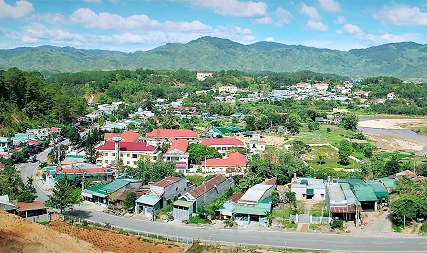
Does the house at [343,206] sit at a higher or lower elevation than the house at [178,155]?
lower

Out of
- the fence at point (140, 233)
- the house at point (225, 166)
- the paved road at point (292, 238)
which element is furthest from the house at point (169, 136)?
the paved road at point (292, 238)

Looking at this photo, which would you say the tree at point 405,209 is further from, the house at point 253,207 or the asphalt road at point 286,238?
the house at point 253,207

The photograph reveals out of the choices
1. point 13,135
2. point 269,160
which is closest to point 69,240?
point 269,160

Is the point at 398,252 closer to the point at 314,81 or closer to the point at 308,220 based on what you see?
the point at 308,220

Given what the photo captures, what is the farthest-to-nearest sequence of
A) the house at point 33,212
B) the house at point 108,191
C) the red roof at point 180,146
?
Result: the red roof at point 180,146 → the house at point 108,191 → the house at point 33,212

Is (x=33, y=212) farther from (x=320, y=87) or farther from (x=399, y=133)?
(x=320, y=87)

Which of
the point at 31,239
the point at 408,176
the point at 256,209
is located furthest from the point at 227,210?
the point at 408,176
